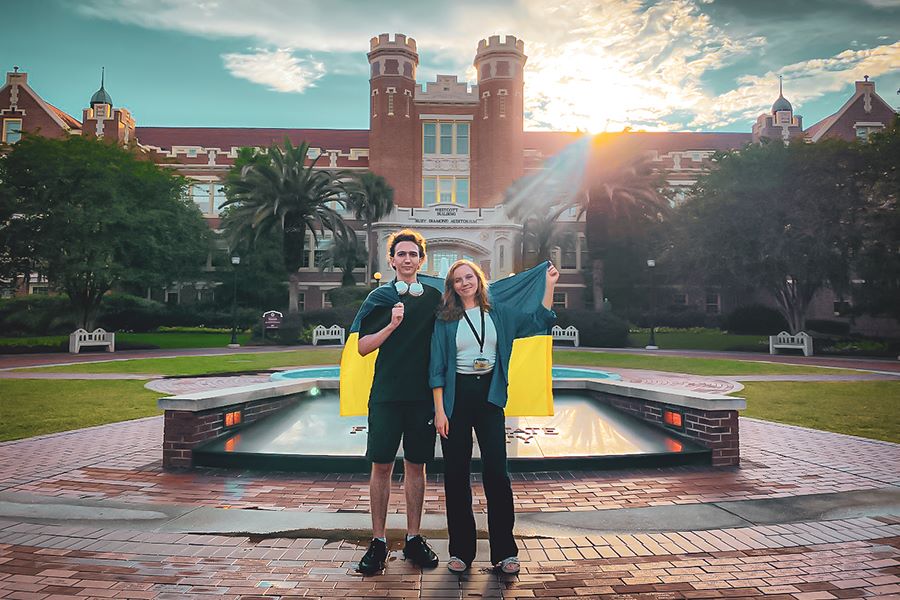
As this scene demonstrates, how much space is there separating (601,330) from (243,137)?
1540 inches

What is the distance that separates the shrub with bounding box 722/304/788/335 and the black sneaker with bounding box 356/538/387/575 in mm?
37532

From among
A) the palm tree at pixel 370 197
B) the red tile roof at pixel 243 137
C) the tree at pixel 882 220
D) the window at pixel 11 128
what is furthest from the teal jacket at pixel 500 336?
the window at pixel 11 128

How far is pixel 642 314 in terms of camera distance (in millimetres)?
38156

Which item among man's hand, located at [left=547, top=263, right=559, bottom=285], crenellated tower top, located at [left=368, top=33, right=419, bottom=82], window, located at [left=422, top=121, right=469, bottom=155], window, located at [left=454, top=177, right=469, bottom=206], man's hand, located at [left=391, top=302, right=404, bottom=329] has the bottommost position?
man's hand, located at [left=391, top=302, right=404, bottom=329]

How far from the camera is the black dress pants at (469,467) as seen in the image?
11.1ft

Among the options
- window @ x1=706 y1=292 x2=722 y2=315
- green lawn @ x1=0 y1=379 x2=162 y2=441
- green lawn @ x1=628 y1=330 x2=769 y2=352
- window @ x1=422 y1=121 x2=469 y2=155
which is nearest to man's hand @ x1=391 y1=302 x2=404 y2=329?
green lawn @ x1=0 y1=379 x2=162 y2=441

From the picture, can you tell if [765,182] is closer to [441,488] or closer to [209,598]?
[441,488]

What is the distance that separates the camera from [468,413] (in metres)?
3.40

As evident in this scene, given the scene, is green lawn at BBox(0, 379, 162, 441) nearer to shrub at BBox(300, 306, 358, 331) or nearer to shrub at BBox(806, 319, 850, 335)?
shrub at BBox(300, 306, 358, 331)

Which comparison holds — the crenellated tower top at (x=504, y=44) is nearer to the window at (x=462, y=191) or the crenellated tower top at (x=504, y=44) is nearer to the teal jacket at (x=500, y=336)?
the window at (x=462, y=191)

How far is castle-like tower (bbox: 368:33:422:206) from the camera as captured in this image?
40.7m

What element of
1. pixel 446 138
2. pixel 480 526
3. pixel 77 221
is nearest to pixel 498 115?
pixel 446 138

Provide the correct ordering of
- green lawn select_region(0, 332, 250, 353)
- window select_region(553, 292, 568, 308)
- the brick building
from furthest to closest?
window select_region(553, 292, 568, 308), the brick building, green lawn select_region(0, 332, 250, 353)

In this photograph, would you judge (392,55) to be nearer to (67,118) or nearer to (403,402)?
(67,118)
